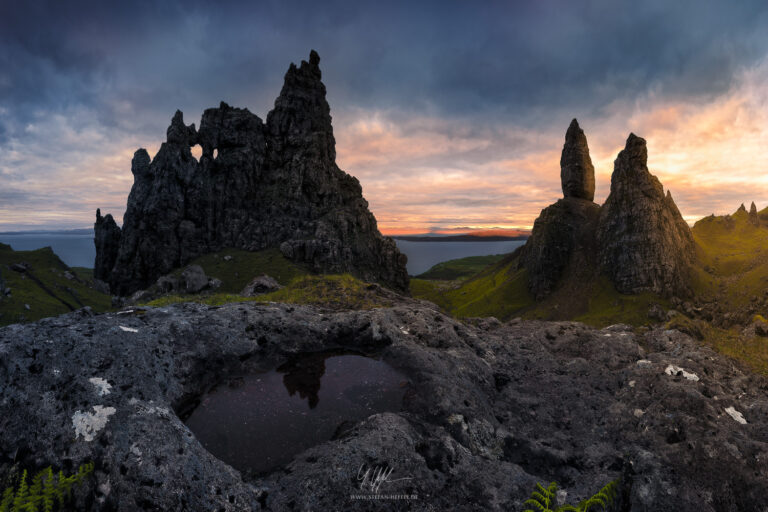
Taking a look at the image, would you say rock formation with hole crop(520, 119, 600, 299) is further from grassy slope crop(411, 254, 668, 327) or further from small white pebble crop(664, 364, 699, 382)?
small white pebble crop(664, 364, 699, 382)

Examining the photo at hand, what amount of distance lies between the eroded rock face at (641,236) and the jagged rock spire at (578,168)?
91.3 ft

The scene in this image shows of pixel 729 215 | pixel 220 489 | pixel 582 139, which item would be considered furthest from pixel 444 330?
pixel 729 215

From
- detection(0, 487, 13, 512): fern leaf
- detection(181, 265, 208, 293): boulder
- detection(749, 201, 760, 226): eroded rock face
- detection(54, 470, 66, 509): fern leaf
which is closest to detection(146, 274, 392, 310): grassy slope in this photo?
detection(54, 470, 66, 509): fern leaf

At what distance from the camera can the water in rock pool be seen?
8.31 metres

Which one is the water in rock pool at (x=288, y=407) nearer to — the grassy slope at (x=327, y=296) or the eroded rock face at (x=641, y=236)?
the grassy slope at (x=327, y=296)

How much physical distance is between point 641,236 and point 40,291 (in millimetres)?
196888

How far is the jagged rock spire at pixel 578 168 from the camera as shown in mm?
125938

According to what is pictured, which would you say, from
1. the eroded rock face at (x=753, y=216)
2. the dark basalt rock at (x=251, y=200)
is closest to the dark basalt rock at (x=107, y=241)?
the dark basalt rock at (x=251, y=200)

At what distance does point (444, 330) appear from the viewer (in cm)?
1540

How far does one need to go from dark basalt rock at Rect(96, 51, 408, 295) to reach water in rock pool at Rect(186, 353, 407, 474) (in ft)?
284

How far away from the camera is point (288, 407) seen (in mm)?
10023

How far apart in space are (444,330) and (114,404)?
12.5 metres

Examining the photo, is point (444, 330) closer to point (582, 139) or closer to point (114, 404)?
point (114, 404)

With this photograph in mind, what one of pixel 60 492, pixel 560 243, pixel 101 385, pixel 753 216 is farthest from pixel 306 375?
pixel 753 216
